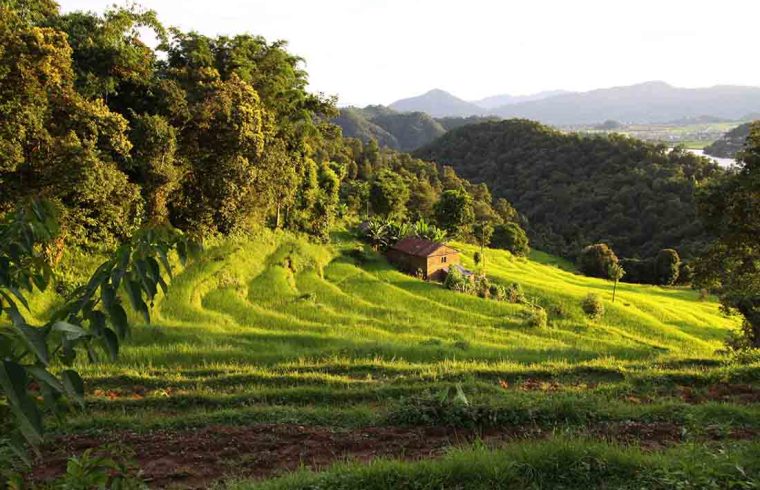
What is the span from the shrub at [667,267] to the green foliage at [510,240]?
17516 millimetres

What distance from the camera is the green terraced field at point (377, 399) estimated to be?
21.7 ft

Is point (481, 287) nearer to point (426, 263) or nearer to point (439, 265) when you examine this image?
point (439, 265)

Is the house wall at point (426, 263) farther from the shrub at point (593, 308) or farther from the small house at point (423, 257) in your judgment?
the shrub at point (593, 308)

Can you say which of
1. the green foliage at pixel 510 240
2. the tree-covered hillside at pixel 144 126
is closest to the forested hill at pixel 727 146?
the green foliage at pixel 510 240

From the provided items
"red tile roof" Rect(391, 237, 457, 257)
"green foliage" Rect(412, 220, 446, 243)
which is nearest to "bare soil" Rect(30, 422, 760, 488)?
"red tile roof" Rect(391, 237, 457, 257)

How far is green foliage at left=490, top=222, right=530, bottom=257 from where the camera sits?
238ft

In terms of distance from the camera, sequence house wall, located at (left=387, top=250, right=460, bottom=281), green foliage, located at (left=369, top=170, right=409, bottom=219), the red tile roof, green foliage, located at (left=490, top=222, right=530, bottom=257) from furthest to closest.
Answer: green foliage, located at (left=490, top=222, right=530, bottom=257) → green foliage, located at (left=369, top=170, right=409, bottom=219) → the red tile roof → house wall, located at (left=387, top=250, right=460, bottom=281)

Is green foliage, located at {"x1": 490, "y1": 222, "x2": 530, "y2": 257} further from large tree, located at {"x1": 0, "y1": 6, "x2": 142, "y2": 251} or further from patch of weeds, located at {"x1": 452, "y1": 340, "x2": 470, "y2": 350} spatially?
large tree, located at {"x1": 0, "y1": 6, "x2": 142, "y2": 251}

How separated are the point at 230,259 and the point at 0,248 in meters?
23.6

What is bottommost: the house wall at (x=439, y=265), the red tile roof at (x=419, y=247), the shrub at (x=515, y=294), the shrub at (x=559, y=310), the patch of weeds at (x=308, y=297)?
the shrub at (x=559, y=310)

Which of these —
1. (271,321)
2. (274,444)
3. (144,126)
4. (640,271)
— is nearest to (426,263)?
(271,321)

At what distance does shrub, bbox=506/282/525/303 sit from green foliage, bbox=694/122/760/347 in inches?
538

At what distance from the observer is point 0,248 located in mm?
2930

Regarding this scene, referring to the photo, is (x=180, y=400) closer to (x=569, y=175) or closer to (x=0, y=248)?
(x=0, y=248)
